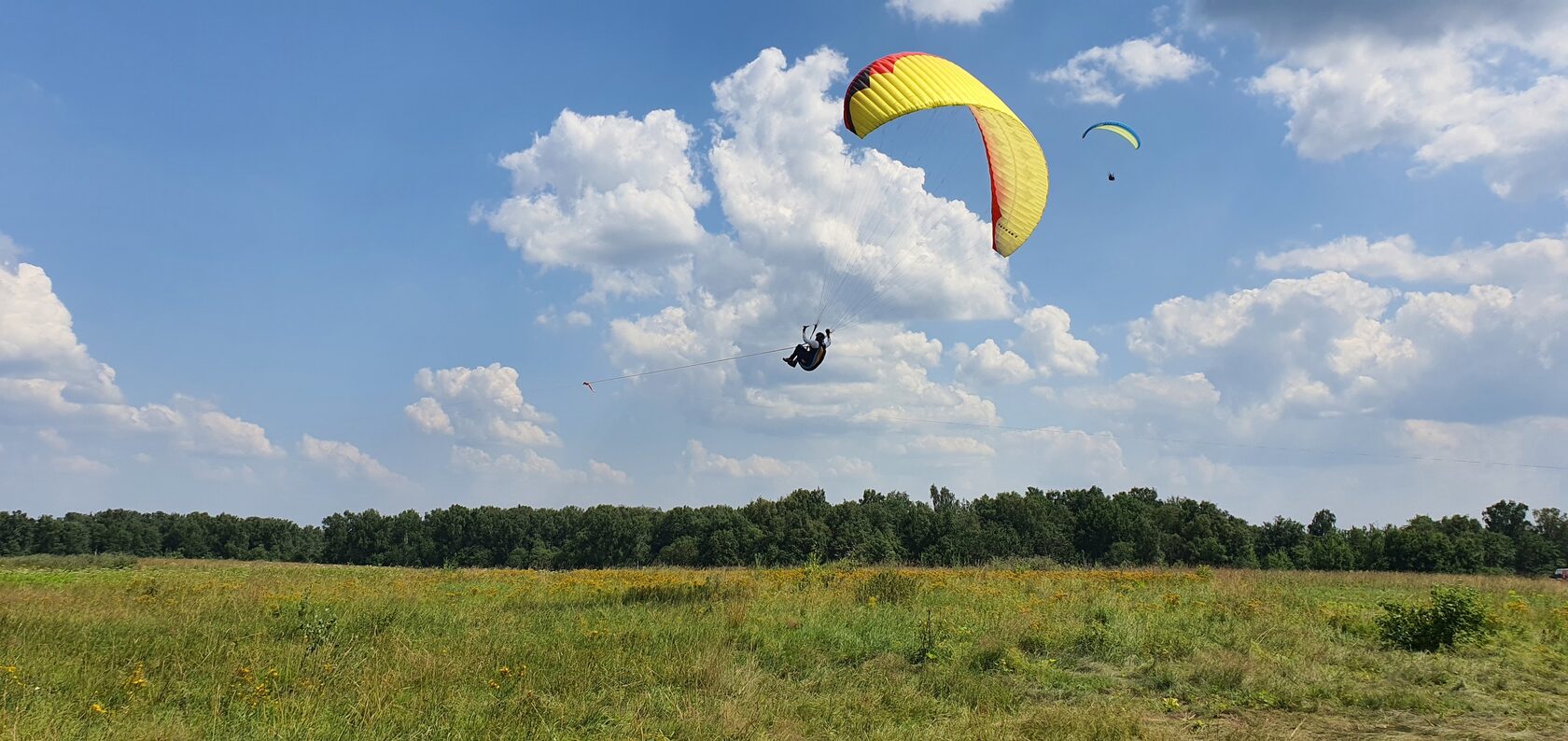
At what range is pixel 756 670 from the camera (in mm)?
10430

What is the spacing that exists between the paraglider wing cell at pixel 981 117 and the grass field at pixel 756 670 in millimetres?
8065

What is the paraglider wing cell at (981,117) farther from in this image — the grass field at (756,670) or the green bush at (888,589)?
the grass field at (756,670)

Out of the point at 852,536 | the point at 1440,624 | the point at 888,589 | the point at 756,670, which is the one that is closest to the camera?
the point at 756,670

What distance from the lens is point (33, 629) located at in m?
11.1

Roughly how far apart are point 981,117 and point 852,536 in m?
64.5

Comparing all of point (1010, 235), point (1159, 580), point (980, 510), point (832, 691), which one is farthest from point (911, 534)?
point (832, 691)

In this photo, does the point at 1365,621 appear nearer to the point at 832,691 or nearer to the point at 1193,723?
the point at 1193,723

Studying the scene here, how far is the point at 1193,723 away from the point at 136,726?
10.2 meters

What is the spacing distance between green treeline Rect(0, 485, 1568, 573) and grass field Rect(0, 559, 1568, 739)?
45897mm

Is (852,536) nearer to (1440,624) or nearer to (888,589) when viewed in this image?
(888,589)

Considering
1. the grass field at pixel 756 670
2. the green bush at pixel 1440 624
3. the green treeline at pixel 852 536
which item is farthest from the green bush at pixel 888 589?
the green treeline at pixel 852 536

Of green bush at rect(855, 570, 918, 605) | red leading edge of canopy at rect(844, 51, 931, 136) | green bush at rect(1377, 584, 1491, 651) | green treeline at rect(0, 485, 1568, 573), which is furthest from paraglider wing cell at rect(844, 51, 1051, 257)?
green treeline at rect(0, 485, 1568, 573)

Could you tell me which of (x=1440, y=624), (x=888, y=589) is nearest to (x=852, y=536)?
(x=888, y=589)

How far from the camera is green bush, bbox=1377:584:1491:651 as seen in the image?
463 inches
